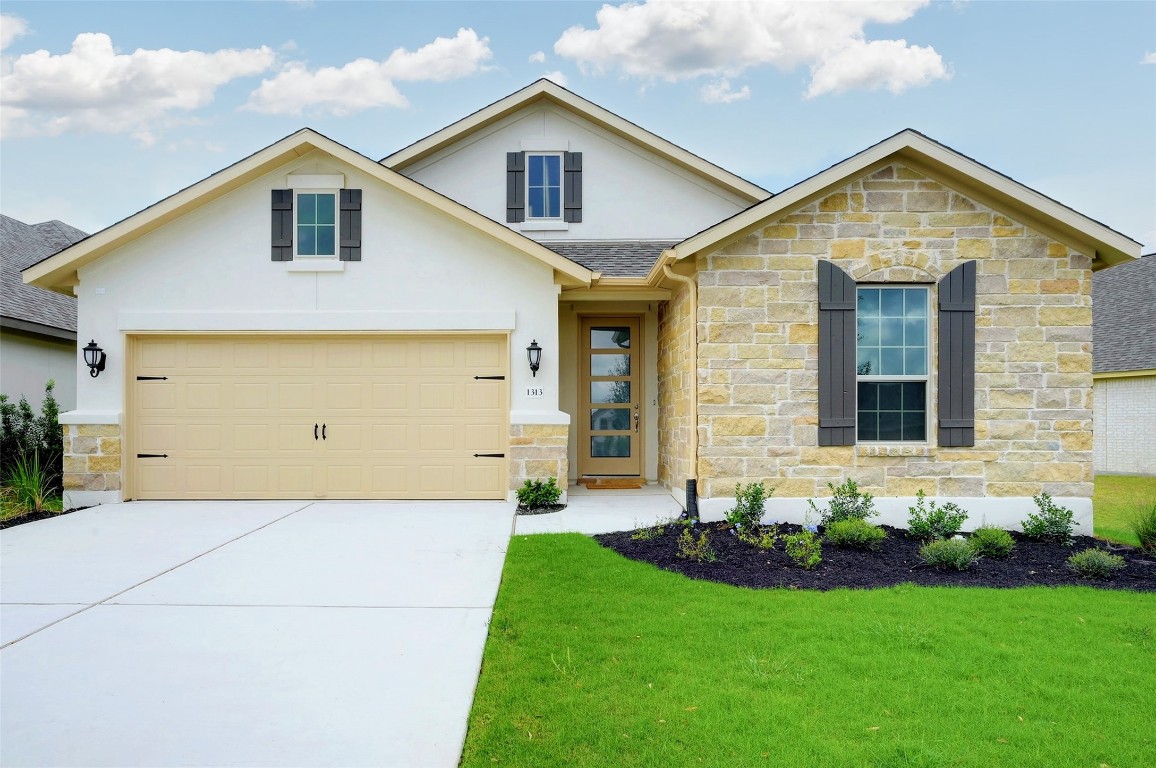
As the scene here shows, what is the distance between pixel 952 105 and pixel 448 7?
940cm

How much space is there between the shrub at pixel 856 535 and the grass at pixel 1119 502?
313cm

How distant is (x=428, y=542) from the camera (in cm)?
656

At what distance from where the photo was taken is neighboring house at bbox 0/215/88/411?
Answer: 36.0 ft

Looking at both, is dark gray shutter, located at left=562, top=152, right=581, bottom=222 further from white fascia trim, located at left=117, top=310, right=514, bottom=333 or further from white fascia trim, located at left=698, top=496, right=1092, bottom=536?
white fascia trim, located at left=698, top=496, right=1092, bottom=536

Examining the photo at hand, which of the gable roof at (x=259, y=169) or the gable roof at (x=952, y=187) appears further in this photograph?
the gable roof at (x=259, y=169)

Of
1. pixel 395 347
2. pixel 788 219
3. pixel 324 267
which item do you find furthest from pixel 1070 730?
pixel 324 267

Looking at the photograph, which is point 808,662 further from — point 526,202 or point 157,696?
point 526,202

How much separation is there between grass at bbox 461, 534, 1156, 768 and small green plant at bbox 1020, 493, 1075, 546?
6.57 ft

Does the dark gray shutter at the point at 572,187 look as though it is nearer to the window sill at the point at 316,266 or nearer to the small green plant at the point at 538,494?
the window sill at the point at 316,266

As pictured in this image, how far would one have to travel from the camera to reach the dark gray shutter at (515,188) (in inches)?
434

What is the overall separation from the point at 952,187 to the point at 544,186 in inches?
247

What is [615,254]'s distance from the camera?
10.3 meters

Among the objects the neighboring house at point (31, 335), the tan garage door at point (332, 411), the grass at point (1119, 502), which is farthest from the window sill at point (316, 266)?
the grass at point (1119, 502)

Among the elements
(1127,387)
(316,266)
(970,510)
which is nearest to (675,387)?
(970,510)
